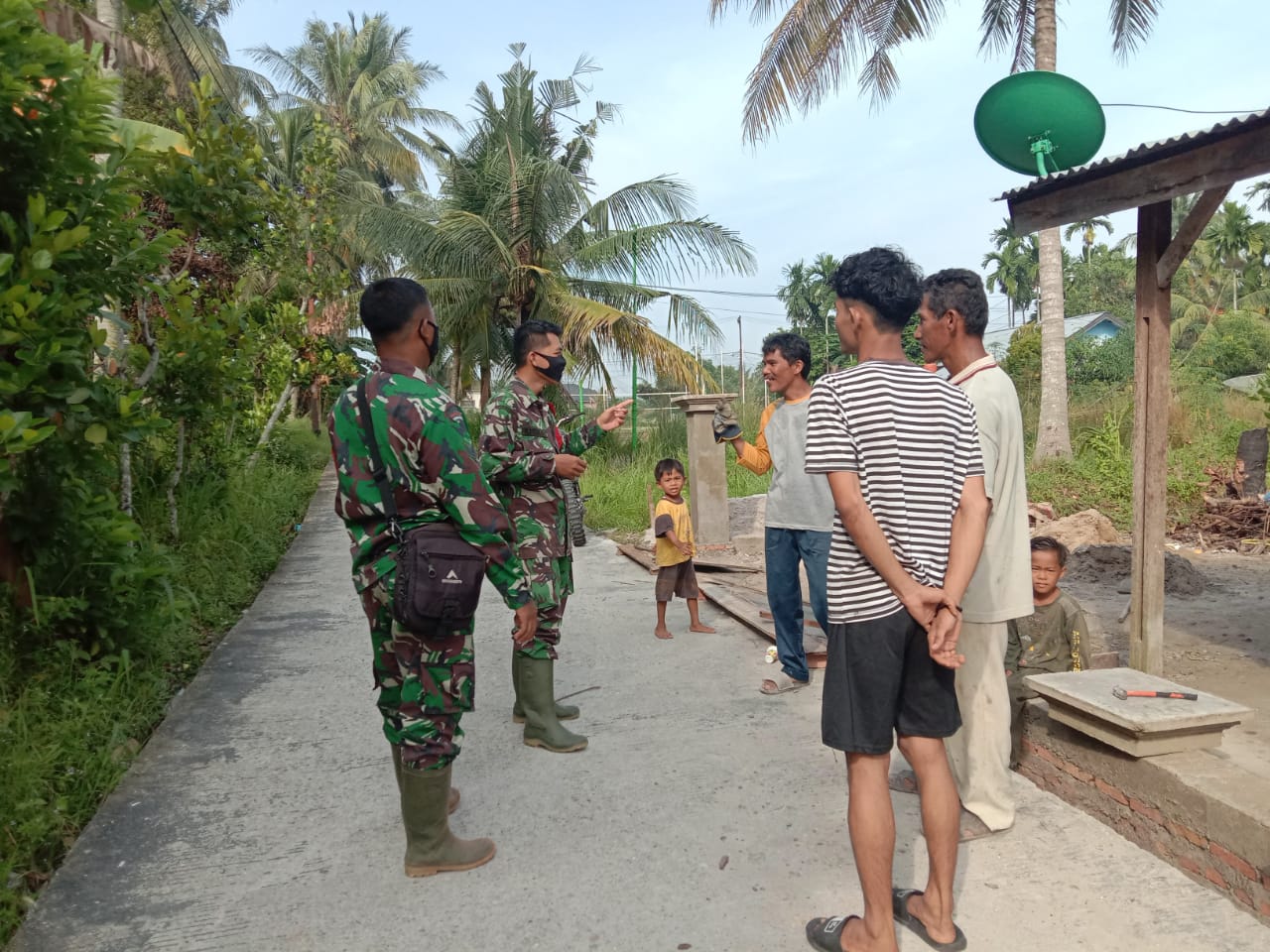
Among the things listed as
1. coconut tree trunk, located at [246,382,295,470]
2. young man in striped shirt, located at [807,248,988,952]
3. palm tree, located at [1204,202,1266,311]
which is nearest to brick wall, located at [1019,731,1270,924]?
young man in striped shirt, located at [807,248,988,952]

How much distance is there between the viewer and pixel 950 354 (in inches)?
119

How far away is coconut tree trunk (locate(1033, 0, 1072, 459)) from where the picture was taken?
12.1m

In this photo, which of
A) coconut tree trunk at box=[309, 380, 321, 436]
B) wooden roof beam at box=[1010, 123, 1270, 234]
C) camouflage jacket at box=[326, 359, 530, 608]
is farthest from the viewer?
coconut tree trunk at box=[309, 380, 321, 436]

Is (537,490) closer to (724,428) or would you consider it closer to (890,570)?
(724,428)

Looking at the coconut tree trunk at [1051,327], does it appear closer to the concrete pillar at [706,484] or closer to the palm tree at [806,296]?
the concrete pillar at [706,484]

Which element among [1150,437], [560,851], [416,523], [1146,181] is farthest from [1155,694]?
[416,523]

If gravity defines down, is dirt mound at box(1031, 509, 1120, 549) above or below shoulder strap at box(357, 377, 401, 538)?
below

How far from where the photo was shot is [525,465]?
3805 mm

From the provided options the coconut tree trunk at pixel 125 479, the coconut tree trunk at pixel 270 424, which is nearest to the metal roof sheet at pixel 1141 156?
the coconut tree trunk at pixel 125 479

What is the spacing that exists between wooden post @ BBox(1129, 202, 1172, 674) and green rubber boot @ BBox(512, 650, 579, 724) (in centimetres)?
253

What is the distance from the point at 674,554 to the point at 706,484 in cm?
349

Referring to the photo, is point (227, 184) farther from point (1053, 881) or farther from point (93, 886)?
point (1053, 881)

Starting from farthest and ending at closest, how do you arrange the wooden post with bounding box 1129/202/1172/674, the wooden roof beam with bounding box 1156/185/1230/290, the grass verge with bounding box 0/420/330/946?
the wooden post with bounding box 1129/202/1172/674, the wooden roof beam with bounding box 1156/185/1230/290, the grass verge with bounding box 0/420/330/946

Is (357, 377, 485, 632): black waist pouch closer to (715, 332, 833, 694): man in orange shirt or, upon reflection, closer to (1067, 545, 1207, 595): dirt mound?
(715, 332, 833, 694): man in orange shirt
